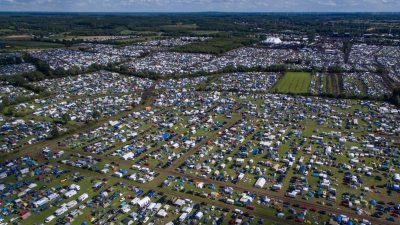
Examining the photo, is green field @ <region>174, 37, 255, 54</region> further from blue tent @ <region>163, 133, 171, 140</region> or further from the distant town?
blue tent @ <region>163, 133, 171, 140</region>

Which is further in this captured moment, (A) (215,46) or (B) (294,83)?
(A) (215,46)

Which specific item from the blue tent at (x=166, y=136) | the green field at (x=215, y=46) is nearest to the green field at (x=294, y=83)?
the blue tent at (x=166, y=136)

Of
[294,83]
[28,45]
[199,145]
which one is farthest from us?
[28,45]

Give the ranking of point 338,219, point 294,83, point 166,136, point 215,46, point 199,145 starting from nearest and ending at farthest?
point 338,219, point 199,145, point 166,136, point 294,83, point 215,46

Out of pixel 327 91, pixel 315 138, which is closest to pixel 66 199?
pixel 315 138

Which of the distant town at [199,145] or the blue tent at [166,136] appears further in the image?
the blue tent at [166,136]

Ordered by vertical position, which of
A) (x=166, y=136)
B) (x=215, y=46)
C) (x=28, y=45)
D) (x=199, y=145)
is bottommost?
(x=199, y=145)

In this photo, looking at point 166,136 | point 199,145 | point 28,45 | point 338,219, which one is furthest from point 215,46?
point 338,219

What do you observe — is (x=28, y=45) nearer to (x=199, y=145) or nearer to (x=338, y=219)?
(x=199, y=145)

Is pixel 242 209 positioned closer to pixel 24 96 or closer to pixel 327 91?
pixel 327 91

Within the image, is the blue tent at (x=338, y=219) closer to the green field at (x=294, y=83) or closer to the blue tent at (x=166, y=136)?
the blue tent at (x=166, y=136)
